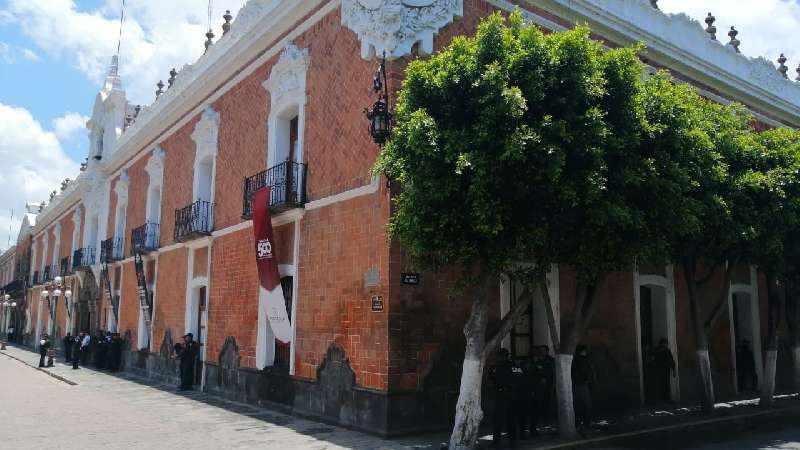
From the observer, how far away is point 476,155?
6992 millimetres

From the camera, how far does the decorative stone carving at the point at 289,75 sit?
38.7ft

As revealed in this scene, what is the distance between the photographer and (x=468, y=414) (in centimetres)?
755

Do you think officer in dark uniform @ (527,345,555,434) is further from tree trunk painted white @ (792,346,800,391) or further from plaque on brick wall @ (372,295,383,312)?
tree trunk painted white @ (792,346,800,391)

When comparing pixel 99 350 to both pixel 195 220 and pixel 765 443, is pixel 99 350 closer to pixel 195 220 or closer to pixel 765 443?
pixel 195 220

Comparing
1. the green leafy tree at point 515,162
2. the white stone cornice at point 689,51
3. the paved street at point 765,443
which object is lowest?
the paved street at point 765,443

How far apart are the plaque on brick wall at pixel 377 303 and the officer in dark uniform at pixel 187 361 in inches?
294

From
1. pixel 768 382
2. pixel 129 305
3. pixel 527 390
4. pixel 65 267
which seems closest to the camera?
pixel 527 390

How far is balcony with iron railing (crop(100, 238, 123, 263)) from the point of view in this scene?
873 inches

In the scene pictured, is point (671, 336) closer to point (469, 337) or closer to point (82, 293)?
point (469, 337)

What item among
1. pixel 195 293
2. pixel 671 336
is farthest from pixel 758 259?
pixel 195 293

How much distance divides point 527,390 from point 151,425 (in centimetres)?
589

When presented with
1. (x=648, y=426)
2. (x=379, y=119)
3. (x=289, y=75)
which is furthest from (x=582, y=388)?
(x=289, y=75)

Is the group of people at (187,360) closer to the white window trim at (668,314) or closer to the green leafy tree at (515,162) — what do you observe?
the green leafy tree at (515,162)

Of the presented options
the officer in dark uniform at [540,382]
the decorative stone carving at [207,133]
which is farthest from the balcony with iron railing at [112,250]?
the officer in dark uniform at [540,382]
